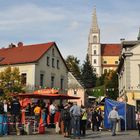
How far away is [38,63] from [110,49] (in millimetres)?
131195

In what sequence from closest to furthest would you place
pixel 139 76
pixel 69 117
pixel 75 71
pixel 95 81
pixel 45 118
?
pixel 69 117 < pixel 45 118 < pixel 139 76 < pixel 75 71 < pixel 95 81

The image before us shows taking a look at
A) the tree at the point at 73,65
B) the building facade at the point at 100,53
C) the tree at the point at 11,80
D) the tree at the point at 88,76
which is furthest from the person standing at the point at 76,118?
the building facade at the point at 100,53

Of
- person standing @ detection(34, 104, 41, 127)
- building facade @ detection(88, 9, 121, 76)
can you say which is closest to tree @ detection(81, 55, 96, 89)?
building facade @ detection(88, 9, 121, 76)

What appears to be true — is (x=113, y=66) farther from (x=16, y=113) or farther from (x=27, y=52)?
(x=16, y=113)

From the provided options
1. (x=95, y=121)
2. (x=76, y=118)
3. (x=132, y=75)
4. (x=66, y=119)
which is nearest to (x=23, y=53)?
(x=132, y=75)

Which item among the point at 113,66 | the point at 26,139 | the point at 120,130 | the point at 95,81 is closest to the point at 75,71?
the point at 95,81

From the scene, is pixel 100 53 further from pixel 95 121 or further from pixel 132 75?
pixel 95 121

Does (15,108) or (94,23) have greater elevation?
(94,23)

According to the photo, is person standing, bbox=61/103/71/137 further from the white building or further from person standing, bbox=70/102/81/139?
the white building

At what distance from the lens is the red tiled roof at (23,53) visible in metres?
61.0

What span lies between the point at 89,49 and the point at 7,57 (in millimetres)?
124470

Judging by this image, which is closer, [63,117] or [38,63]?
[63,117]

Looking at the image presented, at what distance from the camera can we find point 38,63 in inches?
2362

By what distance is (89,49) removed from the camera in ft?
616
